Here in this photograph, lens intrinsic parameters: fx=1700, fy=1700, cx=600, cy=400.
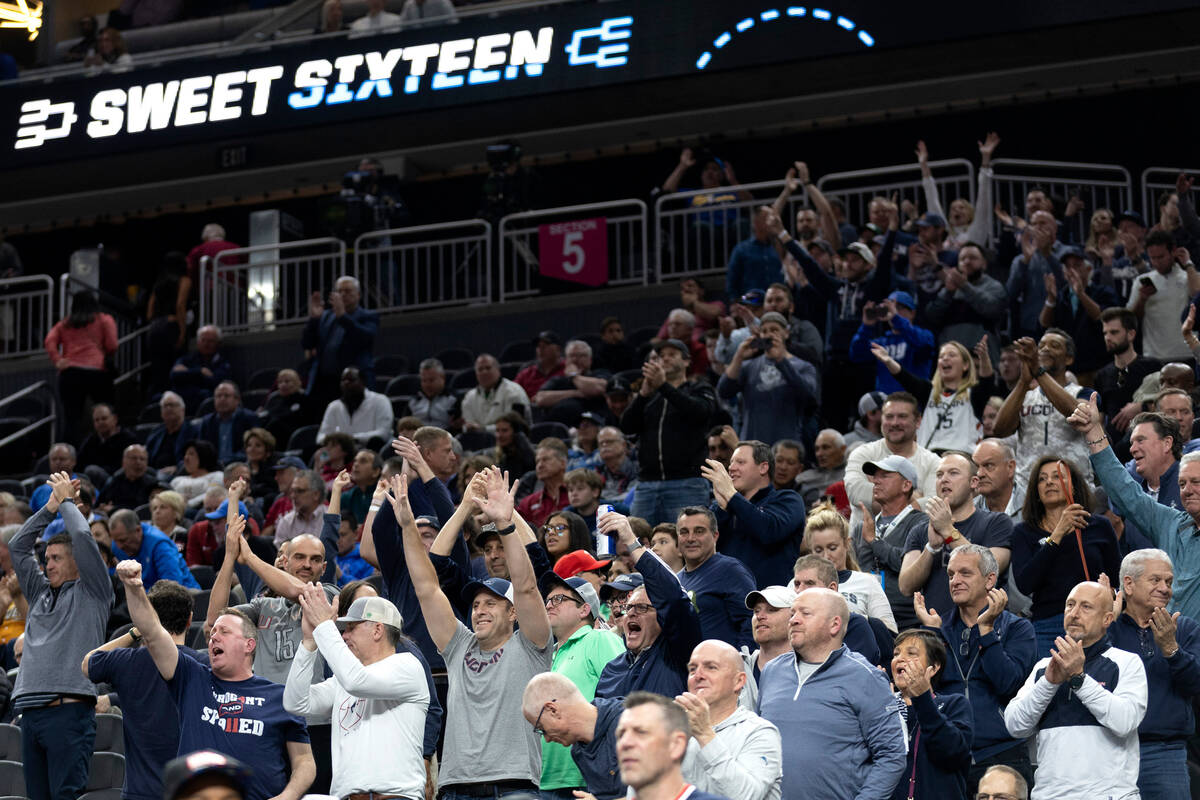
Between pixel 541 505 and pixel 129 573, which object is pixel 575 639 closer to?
pixel 129 573

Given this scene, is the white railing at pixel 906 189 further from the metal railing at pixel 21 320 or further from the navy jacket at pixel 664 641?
the navy jacket at pixel 664 641

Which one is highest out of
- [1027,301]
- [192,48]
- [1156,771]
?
[192,48]

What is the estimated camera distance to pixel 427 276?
18.1 metres

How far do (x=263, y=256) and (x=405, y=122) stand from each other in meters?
2.58

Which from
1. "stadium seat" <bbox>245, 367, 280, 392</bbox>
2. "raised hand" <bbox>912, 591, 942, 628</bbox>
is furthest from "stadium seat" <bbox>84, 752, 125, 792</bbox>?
"stadium seat" <bbox>245, 367, 280, 392</bbox>

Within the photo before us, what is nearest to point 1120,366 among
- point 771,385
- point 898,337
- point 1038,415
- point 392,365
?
point 898,337

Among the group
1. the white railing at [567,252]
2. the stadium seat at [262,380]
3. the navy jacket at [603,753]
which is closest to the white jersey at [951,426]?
the navy jacket at [603,753]

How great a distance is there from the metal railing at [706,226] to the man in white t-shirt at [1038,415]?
6575 mm

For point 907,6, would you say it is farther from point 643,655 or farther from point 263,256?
point 643,655

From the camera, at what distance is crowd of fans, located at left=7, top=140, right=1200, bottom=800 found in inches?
250

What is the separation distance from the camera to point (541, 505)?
428 inches

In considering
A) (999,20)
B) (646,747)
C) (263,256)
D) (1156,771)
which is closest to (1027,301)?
(999,20)

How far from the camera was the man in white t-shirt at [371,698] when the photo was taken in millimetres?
6551

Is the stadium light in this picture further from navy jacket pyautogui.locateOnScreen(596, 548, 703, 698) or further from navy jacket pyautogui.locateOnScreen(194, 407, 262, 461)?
navy jacket pyautogui.locateOnScreen(596, 548, 703, 698)
